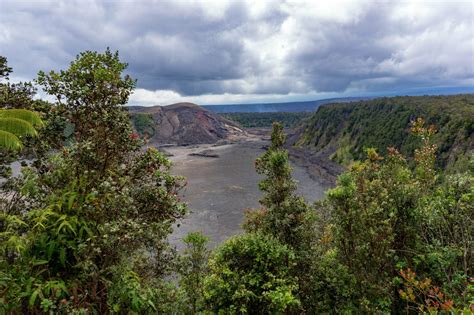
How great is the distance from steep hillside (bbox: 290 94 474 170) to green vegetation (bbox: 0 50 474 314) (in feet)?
141

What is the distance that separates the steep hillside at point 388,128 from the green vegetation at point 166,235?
42.9 m

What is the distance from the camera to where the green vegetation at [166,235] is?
23.6 ft

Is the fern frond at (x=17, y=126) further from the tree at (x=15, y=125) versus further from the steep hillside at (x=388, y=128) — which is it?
the steep hillside at (x=388, y=128)

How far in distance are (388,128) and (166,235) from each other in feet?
334

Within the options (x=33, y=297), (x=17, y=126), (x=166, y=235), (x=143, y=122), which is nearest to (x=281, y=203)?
(x=166, y=235)

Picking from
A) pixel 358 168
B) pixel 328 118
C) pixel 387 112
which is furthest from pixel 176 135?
pixel 358 168

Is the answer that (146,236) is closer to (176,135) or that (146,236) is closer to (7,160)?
(7,160)

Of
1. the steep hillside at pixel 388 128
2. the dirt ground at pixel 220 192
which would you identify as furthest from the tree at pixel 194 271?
the steep hillside at pixel 388 128

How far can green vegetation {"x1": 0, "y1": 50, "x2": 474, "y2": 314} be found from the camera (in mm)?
7180

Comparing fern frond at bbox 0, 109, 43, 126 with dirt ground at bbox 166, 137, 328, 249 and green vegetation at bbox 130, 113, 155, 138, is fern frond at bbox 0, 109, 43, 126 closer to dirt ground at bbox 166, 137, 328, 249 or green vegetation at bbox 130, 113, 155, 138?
dirt ground at bbox 166, 137, 328, 249

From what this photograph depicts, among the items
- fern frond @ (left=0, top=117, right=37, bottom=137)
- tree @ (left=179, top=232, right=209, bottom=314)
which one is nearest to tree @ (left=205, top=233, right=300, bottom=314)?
tree @ (left=179, top=232, right=209, bottom=314)

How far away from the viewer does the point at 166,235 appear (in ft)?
32.0

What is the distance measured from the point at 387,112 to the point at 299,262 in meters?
115

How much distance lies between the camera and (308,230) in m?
13.3
